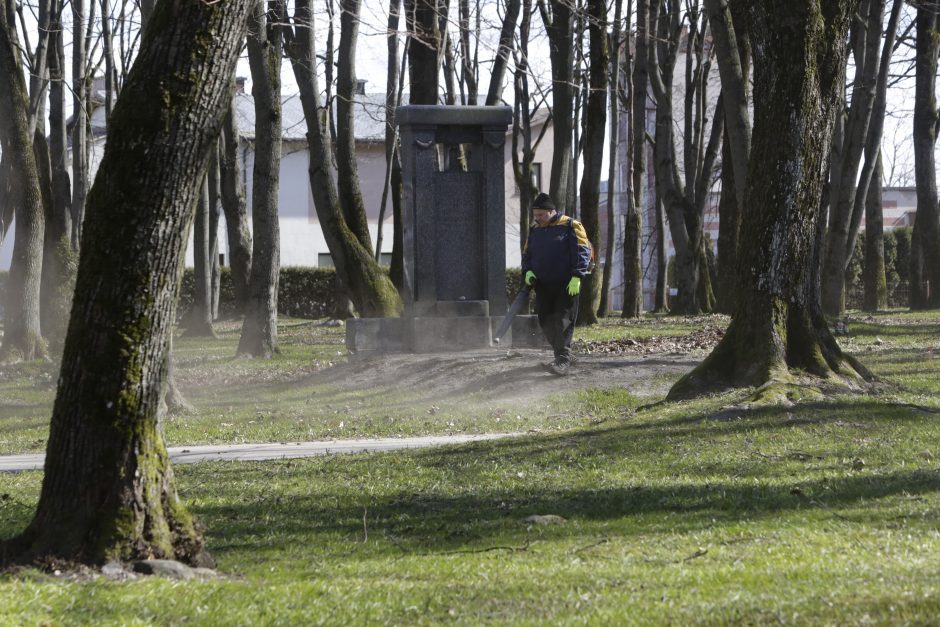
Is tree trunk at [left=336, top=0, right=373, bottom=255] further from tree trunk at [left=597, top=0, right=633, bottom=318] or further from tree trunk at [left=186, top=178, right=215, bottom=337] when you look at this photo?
tree trunk at [left=597, top=0, right=633, bottom=318]

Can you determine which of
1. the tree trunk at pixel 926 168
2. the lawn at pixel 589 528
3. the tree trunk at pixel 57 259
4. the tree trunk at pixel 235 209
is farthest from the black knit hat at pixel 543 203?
the tree trunk at pixel 926 168

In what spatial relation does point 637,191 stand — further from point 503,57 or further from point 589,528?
point 589,528

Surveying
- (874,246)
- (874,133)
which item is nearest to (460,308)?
(874,133)

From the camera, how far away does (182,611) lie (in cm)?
507

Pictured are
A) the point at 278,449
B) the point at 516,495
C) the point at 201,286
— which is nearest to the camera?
the point at 516,495

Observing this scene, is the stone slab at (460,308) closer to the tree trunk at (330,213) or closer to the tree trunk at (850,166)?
the tree trunk at (330,213)

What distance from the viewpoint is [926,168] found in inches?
1137

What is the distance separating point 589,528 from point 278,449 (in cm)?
555

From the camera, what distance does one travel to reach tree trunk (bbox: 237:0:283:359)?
1911 centimetres

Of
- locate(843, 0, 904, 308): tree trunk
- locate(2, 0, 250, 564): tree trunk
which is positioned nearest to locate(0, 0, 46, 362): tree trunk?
locate(2, 0, 250, 564): tree trunk

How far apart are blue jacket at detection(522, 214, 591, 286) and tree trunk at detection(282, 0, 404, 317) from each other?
509 cm

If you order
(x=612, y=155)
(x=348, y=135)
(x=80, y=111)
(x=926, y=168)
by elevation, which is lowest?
(x=926, y=168)

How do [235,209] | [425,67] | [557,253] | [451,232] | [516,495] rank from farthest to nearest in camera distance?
1. [235,209]
2. [425,67]
3. [451,232]
4. [557,253]
5. [516,495]

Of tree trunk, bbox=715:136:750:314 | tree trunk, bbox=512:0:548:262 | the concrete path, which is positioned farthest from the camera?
tree trunk, bbox=512:0:548:262
